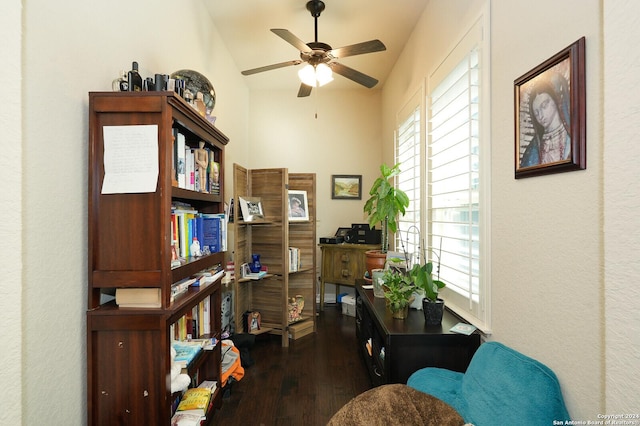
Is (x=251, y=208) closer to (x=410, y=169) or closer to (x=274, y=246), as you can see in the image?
(x=274, y=246)

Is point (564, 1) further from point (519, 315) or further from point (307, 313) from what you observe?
point (307, 313)

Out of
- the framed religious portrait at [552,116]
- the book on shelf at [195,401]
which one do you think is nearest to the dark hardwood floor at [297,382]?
the book on shelf at [195,401]

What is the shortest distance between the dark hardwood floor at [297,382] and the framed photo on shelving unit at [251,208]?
1.32 metres

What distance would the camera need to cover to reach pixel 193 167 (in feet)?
5.73

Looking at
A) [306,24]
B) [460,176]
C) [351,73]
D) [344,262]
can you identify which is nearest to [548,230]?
[460,176]

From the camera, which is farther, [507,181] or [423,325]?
[423,325]

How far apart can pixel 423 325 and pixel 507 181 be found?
3.07ft

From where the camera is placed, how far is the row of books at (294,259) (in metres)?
3.29

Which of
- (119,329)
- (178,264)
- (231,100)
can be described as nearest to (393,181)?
(231,100)

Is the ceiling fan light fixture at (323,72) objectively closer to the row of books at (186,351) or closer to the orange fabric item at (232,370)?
the row of books at (186,351)

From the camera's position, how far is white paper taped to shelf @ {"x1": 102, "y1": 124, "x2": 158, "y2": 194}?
4.22 ft

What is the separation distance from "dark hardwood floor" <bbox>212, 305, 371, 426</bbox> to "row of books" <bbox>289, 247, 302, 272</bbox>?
0.75 meters

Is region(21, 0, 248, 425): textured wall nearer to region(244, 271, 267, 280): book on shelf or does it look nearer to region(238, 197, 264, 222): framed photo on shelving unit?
region(238, 197, 264, 222): framed photo on shelving unit

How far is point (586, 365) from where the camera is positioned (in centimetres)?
100
